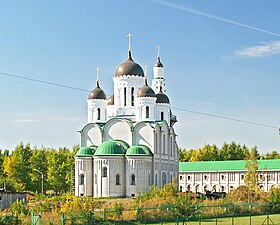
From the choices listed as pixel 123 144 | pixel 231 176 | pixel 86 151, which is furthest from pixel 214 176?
pixel 86 151

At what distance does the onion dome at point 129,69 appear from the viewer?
70.9 meters

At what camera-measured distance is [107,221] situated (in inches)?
1409

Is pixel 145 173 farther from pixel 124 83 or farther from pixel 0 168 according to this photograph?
pixel 0 168

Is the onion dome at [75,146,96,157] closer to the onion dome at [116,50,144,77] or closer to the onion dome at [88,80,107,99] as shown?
the onion dome at [88,80,107,99]

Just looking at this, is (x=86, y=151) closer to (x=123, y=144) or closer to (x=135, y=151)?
(x=123, y=144)

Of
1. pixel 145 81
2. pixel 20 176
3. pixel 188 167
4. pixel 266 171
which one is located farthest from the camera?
pixel 188 167

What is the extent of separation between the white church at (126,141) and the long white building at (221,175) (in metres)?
21.9

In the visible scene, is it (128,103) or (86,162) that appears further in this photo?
(128,103)

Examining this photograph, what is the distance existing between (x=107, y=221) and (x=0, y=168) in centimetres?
4837

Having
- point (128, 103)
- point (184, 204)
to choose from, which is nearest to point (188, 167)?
point (128, 103)

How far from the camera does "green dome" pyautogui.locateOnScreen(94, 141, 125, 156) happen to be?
64.1 meters

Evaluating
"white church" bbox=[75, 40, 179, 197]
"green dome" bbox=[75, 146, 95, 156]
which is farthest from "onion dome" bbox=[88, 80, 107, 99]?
"green dome" bbox=[75, 146, 95, 156]

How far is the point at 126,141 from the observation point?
6875 centimetres

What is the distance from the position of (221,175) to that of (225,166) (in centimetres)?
160
